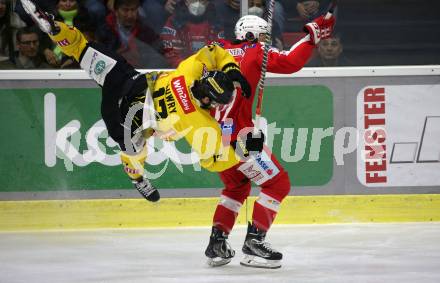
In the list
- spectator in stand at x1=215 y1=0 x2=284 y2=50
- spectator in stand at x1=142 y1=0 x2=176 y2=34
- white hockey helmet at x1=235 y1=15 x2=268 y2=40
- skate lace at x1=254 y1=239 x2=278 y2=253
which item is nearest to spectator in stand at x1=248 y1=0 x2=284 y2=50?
spectator in stand at x1=215 y1=0 x2=284 y2=50

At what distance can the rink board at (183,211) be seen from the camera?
7.29 metres

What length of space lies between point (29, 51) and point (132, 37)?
0.77m

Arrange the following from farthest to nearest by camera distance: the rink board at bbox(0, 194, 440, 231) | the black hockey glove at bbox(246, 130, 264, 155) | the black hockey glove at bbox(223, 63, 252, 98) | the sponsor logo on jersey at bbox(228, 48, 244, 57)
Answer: the rink board at bbox(0, 194, 440, 231), the sponsor logo on jersey at bbox(228, 48, 244, 57), the black hockey glove at bbox(246, 130, 264, 155), the black hockey glove at bbox(223, 63, 252, 98)

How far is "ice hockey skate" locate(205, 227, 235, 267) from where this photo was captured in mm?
5840

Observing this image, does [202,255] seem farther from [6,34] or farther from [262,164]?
[6,34]

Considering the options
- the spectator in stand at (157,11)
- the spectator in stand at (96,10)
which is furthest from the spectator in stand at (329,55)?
the spectator in stand at (96,10)

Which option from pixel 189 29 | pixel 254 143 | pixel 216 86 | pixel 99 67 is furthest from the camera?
pixel 189 29

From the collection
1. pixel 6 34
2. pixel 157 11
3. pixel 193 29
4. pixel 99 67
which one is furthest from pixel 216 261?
pixel 6 34

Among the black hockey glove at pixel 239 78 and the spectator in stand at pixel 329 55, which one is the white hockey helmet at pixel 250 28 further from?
the spectator in stand at pixel 329 55

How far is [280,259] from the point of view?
226 inches

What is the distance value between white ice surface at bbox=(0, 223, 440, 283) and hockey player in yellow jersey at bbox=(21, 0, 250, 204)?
53 centimetres

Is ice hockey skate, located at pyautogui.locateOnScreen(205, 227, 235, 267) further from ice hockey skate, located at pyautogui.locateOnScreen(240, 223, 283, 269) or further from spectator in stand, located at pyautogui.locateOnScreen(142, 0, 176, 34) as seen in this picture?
spectator in stand, located at pyautogui.locateOnScreen(142, 0, 176, 34)

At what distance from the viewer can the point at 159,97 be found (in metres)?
5.54

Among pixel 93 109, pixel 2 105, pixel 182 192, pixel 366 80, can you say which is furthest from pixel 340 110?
pixel 2 105
